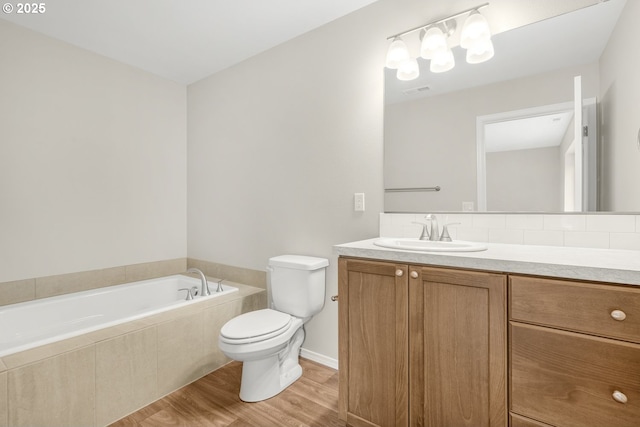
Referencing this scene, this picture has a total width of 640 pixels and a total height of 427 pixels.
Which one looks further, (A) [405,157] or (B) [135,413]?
(A) [405,157]

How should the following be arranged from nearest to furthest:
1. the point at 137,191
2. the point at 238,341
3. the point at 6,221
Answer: the point at 238,341 → the point at 6,221 → the point at 137,191

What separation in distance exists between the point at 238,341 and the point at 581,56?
86.5 inches

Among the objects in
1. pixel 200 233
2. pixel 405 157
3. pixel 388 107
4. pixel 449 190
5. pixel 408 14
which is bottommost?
pixel 200 233

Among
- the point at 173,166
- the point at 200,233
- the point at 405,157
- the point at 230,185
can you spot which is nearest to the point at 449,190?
the point at 405,157

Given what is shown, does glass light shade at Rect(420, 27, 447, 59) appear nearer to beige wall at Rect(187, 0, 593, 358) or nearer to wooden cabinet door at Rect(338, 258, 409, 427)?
beige wall at Rect(187, 0, 593, 358)

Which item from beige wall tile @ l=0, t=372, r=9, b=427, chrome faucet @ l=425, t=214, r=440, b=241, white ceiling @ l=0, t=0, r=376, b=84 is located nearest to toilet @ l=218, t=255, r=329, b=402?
chrome faucet @ l=425, t=214, r=440, b=241

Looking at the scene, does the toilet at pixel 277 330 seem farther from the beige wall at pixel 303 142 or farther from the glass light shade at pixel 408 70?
the glass light shade at pixel 408 70

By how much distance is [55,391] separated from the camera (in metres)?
1.48

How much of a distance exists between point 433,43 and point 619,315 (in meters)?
1.50

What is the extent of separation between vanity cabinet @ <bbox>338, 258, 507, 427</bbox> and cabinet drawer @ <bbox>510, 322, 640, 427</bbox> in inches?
2.3

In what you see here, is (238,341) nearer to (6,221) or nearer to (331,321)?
(331,321)

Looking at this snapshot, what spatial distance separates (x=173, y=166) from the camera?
314cm

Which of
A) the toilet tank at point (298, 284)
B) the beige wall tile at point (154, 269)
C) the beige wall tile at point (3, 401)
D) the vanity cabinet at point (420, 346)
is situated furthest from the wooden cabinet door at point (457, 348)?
the beige wall tile at point (154, 269)

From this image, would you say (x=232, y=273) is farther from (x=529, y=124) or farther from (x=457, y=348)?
(x=529, y=124)
